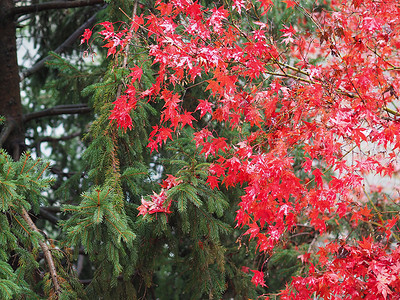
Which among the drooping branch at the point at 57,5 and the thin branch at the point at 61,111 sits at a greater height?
the drooping branch at the point at 57,5

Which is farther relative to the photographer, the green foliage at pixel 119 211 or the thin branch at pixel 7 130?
the thin branch at pixel 7 130

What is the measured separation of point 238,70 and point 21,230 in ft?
5.83

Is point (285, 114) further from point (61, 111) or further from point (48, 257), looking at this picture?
point (61, 111)

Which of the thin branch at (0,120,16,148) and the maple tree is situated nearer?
the maple tree

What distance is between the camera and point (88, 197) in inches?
120

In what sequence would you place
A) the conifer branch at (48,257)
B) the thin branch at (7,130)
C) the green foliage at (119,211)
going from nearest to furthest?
the green foliage at (119,211) → the conifer branch at (48,257) → the thin branch at (7,130)

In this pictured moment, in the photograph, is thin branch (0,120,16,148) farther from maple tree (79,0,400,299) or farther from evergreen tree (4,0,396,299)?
maple tree (79,0,400,299)

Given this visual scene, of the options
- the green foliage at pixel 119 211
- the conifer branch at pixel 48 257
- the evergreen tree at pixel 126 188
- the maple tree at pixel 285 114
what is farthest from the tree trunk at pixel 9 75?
the maple tree at pixel 285 114

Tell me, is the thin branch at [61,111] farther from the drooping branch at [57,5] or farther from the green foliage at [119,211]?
the drooping branch at [57,5]

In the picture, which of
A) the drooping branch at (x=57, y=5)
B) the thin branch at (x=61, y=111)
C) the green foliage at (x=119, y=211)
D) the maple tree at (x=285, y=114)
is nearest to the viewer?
the maple tree at (x=285, y=114)

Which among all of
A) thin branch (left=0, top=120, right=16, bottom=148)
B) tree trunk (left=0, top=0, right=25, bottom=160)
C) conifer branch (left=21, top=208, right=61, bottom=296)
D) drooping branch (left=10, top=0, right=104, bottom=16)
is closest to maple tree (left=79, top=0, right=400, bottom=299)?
conifer branch (left=21, top=208, right=61, bottom=296)

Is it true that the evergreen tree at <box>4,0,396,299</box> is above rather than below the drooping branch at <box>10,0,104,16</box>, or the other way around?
below

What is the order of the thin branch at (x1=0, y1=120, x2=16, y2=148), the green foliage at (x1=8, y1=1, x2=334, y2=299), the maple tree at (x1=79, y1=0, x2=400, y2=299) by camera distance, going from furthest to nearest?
the thin branch at (x1=0, y1=120, x2=16, y2=148) < the green foliage at (x1=8, y1=1, x2=334, y2=299) < the maple tree at (x1=79, y1=0, x2=400, y2=299)

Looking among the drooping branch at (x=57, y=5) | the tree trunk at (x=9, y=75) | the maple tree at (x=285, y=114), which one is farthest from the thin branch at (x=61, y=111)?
the maple tree at (x=285, y=114)
